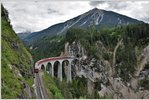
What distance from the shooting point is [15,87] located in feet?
13.6

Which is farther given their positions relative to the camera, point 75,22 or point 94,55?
point 94,55

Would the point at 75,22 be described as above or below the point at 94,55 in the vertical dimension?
above

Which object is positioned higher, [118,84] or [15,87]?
[15,87]

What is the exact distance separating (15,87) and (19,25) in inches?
43.8

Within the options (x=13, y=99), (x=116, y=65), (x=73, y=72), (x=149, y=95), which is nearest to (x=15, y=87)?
(x=13, y=99)

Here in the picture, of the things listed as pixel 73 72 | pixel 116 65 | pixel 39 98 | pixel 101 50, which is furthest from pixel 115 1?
pixel 101 50

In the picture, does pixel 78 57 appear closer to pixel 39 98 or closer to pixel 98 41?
pixel 98 41

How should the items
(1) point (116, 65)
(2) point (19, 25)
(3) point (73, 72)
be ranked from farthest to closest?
(3) point (73, 72), (1) point (116, 65), (2) point (19, 25)

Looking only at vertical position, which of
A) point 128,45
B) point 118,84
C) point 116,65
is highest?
point 128,45

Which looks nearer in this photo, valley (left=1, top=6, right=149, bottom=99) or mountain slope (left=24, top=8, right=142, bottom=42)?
mountain slope (left=24, top=8, right=142, bottom=42)

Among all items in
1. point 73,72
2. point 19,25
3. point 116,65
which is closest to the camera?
point 19,25

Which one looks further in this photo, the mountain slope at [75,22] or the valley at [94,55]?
the valley at [94,55]

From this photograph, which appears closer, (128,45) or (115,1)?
(115,1)

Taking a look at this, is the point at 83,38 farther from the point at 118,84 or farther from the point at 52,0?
the point at 52,0
